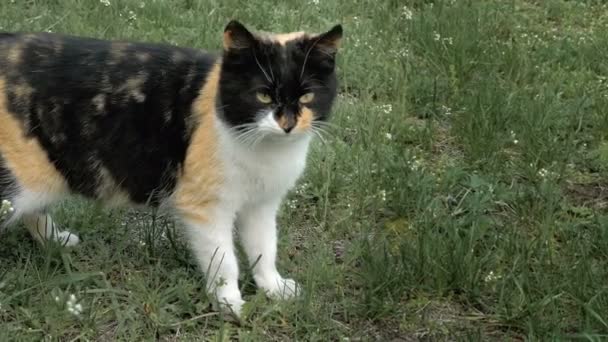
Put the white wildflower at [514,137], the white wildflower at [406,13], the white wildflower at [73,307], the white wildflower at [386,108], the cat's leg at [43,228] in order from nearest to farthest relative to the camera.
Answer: the white wildflower at [73,307] < the cat's leg at [43,228] < the white wildflower at [514,137] < the white wildflower at [386,108] < the white wildflower at [406,13]

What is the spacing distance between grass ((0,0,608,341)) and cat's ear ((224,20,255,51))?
952 mm

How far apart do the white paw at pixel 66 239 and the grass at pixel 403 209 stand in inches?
1.8

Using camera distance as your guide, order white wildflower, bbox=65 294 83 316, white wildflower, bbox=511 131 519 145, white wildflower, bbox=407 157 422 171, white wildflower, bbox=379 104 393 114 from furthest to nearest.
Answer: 1. white wildflower, bbox=379 104 393 114
2. white wildflower, bbox=511 131 519 145
3. white wildflower, bbox=407 157 422 171
4. white wildflower, bbox=65 294 83 316

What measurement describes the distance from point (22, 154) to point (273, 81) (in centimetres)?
103

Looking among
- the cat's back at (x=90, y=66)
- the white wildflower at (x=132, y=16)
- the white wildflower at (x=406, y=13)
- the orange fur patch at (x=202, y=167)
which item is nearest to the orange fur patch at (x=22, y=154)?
the cat's back at (x=90, y=66)

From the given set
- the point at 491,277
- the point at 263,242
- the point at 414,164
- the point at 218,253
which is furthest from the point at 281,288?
the point at 414,164

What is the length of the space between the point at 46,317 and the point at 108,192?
606mm

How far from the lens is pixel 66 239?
3.41 meters

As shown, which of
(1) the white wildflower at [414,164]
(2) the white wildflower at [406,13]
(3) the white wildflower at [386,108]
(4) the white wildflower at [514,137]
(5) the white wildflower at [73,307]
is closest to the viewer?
(5) the white wildflower at [73,307]

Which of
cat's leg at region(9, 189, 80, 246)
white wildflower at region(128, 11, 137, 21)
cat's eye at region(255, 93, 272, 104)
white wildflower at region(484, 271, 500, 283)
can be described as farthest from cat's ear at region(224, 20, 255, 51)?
white wildflower at region(128, 11, 137, 21)

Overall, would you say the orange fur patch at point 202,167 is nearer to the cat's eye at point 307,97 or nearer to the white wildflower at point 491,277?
the cat's eye at point 307,97

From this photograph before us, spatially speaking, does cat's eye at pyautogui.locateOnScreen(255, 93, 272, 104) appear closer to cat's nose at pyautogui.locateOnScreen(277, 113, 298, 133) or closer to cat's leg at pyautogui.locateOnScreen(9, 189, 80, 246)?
cat's nose at pyautogui.locateOnScreen(277, 113, 298, 133)

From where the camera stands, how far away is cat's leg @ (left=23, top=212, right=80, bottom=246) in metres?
3.42

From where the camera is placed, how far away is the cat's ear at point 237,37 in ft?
9.36
